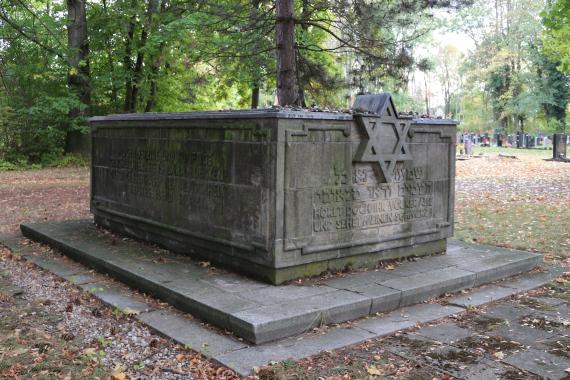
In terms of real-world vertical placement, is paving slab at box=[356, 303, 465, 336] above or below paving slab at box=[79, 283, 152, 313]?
below

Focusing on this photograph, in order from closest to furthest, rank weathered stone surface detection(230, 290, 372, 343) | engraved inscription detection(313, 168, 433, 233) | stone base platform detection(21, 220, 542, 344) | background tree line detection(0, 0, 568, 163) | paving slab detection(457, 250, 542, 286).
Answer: weathered stone surface detection(230, 290, 372, 343) → stone base platform detection(21, 220, 542, 344) → engraved inscription detection(313, 168, 433, 233) → paving slab detection(457, 250, 542, 286) → background tree line detection(0, 0, 568, 163)

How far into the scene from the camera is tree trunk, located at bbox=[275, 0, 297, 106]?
35.7ft

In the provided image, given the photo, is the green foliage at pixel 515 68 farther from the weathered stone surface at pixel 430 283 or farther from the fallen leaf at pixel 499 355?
the fallen leaf at pixel 499 355

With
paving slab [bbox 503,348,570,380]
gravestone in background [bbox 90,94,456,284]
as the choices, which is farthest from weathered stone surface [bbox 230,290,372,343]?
paving slab [bbox 503,348,570,380]

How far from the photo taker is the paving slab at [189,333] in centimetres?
464

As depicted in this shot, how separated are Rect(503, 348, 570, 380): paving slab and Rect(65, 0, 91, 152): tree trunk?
19113mm

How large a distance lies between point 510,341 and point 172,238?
14.5 feet

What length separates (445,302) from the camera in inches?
241

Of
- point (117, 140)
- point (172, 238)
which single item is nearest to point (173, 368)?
point (172, 238)

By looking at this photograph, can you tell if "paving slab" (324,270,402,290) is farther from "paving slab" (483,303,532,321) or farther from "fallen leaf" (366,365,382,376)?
"fallen leaf" (366,365,382,376)

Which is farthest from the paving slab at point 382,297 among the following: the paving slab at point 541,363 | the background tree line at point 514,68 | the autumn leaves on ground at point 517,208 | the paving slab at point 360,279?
the background tree line at point 514,68

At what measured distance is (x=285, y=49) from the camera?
10977 millimetres

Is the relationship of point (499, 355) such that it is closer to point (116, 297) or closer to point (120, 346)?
point (120, 346)

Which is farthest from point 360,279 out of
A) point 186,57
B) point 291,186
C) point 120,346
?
point 186,57
